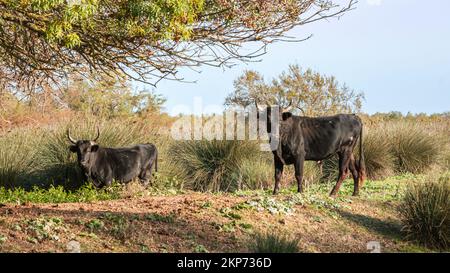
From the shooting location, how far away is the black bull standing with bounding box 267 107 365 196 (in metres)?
12.7

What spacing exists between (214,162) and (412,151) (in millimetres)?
6098

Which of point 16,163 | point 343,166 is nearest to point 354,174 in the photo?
point 343,166

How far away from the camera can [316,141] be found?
13297 mm

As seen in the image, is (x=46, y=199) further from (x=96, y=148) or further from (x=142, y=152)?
(x=142, y=152)

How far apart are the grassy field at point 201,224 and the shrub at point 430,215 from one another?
0.69 ft

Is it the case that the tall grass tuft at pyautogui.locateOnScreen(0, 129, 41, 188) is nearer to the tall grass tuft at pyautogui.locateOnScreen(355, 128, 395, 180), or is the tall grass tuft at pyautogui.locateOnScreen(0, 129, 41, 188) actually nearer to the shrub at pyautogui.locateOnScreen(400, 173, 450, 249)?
the tall grass tuft at pyautogui.locateOnScreen(355, 128, 395, 180)

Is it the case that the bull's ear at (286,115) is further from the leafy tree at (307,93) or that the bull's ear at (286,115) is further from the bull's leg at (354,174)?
the leafy tree at (307,93)

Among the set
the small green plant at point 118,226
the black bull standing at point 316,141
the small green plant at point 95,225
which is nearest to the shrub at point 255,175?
the black bull standing at point 316,141

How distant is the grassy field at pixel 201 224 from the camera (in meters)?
8.02

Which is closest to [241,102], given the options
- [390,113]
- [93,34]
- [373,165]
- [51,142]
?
[390,113]

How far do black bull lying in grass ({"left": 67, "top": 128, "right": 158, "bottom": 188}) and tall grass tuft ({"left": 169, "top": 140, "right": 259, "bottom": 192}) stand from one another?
1.79 meters

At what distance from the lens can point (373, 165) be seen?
17969 millimetres

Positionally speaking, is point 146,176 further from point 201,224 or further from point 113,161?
point 201,224
